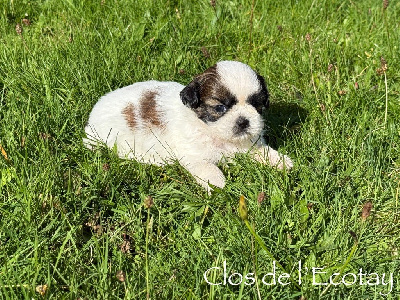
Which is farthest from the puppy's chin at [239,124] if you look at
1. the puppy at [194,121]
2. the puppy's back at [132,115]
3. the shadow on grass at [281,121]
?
the shadow on grass at [281,121]

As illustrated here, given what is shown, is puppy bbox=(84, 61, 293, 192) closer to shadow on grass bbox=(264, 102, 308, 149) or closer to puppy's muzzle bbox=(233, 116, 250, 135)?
puppy's muzzle bbox=(233, 116, 250, 135)

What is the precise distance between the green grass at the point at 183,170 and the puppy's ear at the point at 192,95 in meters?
0.57

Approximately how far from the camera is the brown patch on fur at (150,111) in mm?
4488

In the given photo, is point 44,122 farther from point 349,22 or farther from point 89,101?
point 349,22

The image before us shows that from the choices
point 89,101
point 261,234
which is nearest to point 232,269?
point 261,234

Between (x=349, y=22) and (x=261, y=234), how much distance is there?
4.19m

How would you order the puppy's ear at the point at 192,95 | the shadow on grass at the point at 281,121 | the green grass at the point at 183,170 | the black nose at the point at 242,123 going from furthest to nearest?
the shadow on grass at the point at 281,121, the puppy's ear at the point at 192,95, the black nose at the point at 242,123, the green grass at the point at 183,170

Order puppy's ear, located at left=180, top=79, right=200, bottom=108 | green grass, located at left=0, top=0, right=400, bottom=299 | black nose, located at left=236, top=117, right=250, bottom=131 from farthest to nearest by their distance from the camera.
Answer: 1. puppy's ear, located at left=180, top=79, right=200, bottom=108
2. black nose, located at left=236, top=117, right=250, bottom=131
3. green grass, located at left=0, top=0, right=400, bottom=299

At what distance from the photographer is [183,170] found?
13.8ft

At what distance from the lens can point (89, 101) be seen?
4922 millimetres

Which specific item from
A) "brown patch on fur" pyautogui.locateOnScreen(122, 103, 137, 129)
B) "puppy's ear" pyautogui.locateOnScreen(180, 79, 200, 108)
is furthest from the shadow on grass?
"brown patch on fur" pyautogui.locateOnScreen(122, 103, 137, 129)

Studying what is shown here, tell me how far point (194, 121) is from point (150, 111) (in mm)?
472

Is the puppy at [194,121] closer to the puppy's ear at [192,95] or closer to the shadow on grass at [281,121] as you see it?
the puppy's ear at [192,95]

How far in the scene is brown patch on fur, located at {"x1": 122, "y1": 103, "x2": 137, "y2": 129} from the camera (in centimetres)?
454
